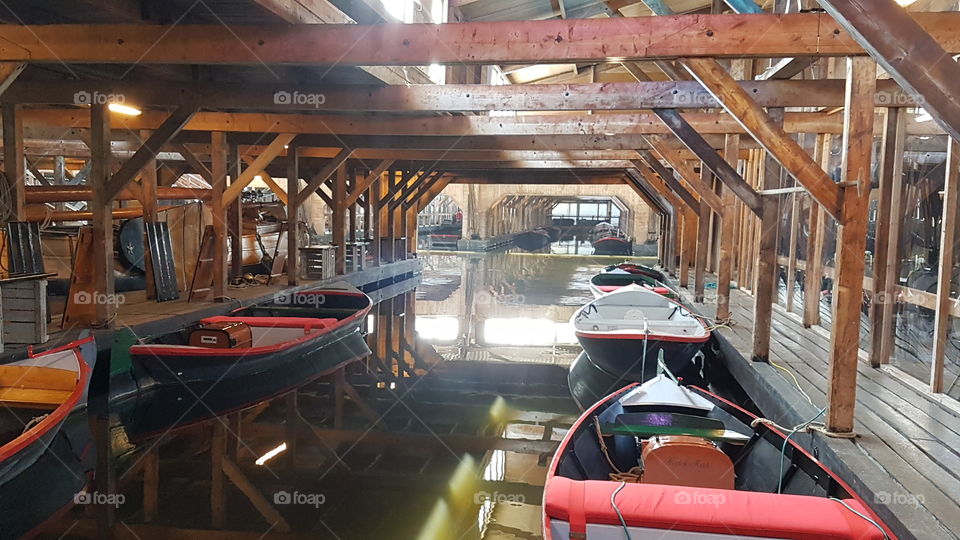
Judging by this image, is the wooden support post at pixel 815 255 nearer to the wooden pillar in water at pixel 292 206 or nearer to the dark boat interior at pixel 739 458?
the dark boat interior at pixel 739 458

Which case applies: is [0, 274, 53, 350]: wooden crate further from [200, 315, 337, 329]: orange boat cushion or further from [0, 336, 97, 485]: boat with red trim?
[200, 315, 337, 329]: orange boat cushion

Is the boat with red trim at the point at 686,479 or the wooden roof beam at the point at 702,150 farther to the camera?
the wooden roof beam at the point at 702,150

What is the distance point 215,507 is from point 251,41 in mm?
2884

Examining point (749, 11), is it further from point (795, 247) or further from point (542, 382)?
point (795, 247)

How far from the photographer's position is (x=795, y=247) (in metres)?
8.31

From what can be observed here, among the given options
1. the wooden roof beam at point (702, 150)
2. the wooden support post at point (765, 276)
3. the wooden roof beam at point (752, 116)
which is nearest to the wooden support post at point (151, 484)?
the wooden roof beam at point (752, 116)

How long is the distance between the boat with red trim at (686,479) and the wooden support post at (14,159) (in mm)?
6249

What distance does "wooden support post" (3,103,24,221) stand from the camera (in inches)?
263

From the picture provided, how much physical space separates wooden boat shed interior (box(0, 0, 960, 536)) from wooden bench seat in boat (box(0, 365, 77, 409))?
56.8 inches

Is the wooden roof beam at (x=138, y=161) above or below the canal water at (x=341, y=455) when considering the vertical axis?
above

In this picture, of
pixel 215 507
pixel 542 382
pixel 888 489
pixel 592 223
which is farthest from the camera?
pixel 592 223

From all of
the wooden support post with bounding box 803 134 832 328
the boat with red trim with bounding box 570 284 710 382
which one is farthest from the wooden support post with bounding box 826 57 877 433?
the wooden support post with bounding box 803 134 832 328

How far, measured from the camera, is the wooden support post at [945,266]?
4566 millimetres

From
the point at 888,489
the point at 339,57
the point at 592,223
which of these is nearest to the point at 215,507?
the point at 339,57
